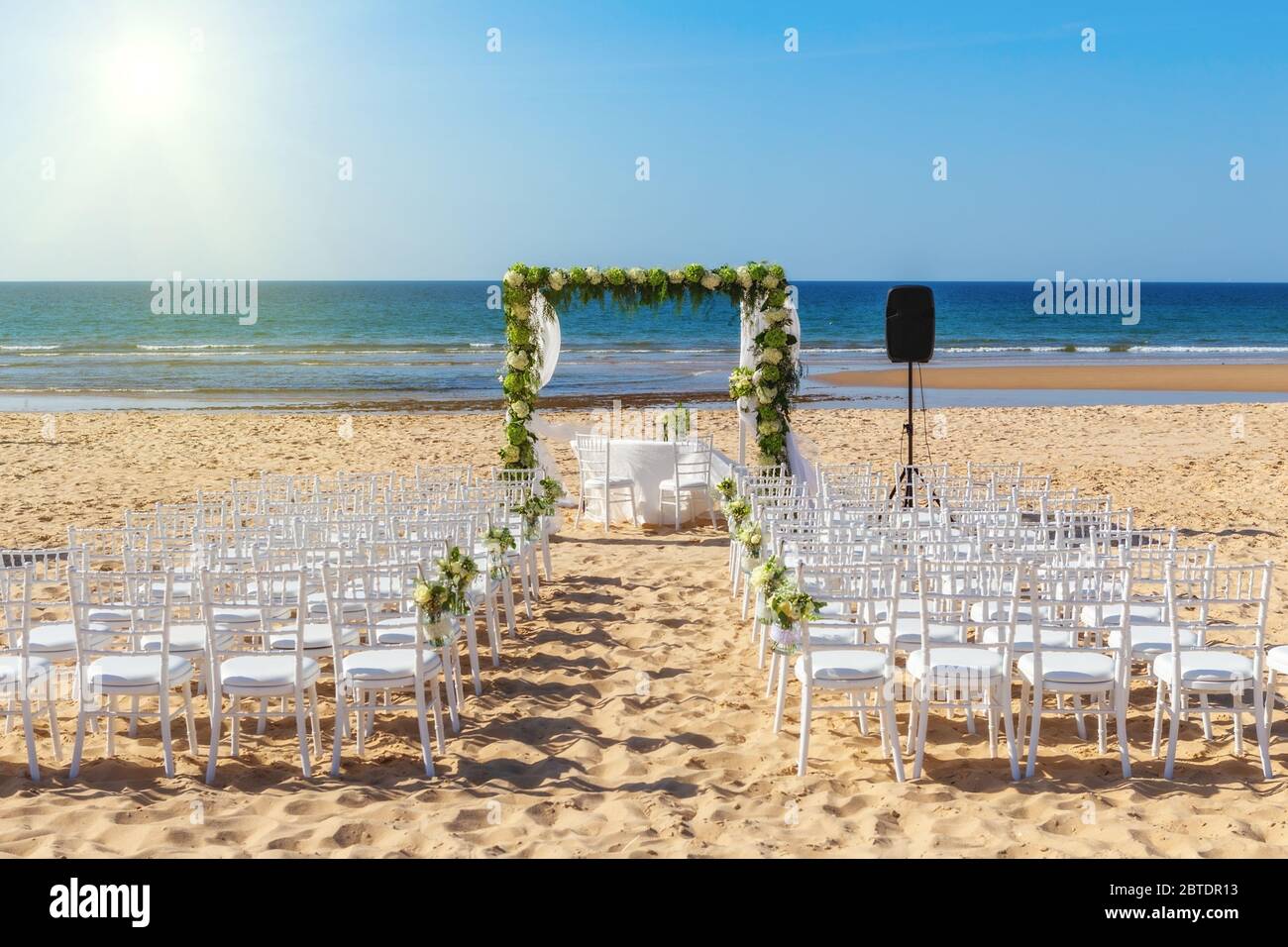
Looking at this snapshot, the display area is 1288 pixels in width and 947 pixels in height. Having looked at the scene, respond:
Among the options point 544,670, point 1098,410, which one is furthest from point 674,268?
point 1098,410

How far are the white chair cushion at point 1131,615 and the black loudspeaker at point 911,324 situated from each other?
4.42m

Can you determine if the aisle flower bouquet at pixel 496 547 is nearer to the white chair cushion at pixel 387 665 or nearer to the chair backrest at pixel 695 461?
the white chair cushion at pixel 387 665

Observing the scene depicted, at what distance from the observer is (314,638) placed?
5.30 m

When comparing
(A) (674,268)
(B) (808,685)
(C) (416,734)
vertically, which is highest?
(A) (674,268)

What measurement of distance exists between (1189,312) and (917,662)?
197 ft

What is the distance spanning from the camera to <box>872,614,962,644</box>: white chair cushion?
16.8 feet

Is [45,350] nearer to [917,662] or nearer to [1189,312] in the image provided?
[917,662]

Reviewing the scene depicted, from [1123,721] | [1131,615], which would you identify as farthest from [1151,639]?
[1123,721]

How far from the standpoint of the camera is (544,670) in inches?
247

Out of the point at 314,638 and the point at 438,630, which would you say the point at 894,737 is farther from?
the point at 314,638

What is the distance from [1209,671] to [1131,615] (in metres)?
1.00

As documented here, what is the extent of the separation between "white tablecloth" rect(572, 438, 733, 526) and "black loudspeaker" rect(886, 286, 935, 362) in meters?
1.90

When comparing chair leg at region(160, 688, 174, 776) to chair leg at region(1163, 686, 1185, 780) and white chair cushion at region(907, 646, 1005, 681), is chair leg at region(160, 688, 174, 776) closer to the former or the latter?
white chair cushion at region(907, 646, 1005, 681)
